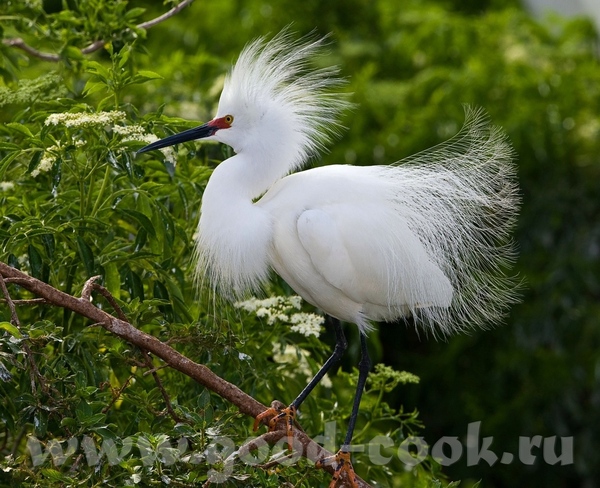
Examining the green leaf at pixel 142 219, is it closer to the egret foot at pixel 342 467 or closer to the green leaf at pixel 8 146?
the green leaf at pixel 8 146

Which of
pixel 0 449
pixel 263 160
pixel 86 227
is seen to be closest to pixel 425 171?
pixel 263 160

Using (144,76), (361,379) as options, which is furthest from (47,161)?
(361,379)

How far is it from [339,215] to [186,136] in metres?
0.46

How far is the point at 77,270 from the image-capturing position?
2.57 metres

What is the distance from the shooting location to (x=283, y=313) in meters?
2.58

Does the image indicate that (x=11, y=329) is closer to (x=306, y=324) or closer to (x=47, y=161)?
(x=47, y=161)

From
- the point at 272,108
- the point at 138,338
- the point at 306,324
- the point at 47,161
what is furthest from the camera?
the point at 272,108

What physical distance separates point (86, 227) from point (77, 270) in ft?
1.04

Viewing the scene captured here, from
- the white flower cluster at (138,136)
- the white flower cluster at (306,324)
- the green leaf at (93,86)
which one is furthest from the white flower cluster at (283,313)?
the green leaf at (93,86)

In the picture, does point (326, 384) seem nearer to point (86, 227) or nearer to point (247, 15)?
point (86, 227)

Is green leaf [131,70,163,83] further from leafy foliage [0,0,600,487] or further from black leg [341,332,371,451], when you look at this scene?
black leg [341,332,371,451]

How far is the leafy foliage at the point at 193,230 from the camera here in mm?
2088

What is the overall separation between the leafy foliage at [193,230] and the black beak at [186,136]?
4cm

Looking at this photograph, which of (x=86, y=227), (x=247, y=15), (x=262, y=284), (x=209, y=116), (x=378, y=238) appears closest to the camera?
(x=86, y=227)
